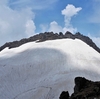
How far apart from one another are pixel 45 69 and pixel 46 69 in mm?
275

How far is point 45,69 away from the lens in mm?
72062

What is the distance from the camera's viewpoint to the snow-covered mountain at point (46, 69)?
5941cm

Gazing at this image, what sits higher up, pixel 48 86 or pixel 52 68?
pixel 52 68

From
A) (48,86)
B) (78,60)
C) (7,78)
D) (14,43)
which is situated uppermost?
(14,43)

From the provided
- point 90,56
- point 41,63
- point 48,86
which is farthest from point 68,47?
point 48,86

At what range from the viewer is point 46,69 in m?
72.1

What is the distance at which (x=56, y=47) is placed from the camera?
89.3 meters

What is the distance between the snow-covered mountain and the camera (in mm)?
59406

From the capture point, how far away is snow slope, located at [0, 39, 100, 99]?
5940cm

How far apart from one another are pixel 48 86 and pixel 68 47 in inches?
1237

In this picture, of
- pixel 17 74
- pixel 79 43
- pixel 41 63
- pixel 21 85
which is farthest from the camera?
pixel 79 43

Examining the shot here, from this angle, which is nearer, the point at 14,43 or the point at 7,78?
the point at 7,78

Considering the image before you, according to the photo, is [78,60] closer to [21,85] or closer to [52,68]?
[52,68]

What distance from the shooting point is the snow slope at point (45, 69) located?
59.4 metres
